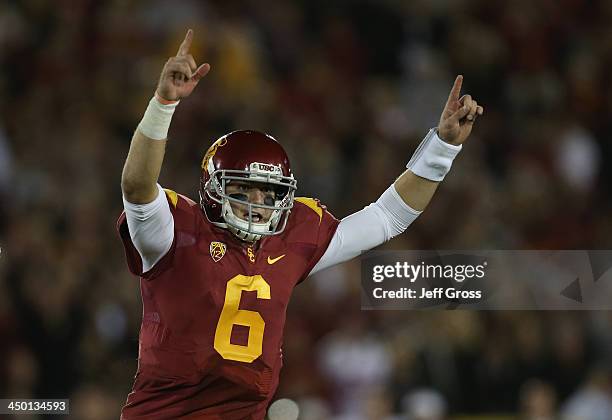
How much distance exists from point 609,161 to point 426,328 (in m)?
2.59

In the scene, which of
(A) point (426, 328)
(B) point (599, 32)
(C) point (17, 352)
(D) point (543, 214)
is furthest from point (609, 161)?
(C) point (17, 352)

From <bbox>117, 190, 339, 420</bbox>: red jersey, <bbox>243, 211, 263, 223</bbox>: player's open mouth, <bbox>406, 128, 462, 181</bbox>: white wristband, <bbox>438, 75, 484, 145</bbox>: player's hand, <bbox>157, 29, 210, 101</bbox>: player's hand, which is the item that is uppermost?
<bbox>438, 75, 484, 145</bbox>: player's hand

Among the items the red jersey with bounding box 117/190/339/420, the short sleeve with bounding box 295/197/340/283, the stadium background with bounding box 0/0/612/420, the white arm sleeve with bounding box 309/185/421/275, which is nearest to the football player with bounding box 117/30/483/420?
the red jersey with bounding box 117/190/339/420

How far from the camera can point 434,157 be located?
12.8 feet

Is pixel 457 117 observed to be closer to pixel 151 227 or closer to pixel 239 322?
pixel 239 322

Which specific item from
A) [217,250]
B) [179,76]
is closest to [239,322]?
[217,250]

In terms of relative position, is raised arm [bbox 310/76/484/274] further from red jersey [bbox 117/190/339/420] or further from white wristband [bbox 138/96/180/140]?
white wristband [bbox 138/96/180/140]

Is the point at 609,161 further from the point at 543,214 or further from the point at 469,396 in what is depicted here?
the point at 469,396

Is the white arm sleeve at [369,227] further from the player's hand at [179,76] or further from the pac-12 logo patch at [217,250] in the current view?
the player's hand at [179,76]

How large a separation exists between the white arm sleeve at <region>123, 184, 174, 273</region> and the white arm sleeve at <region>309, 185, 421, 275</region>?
0.67 m

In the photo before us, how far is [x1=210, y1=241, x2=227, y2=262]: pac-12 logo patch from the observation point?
3469 millimetres

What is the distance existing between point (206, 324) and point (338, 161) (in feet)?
16.8

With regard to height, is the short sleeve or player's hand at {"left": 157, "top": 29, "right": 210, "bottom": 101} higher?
player's hand at {"left": 157, "top": 29, "right": 210, "bottom": 101}

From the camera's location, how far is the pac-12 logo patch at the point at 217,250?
11.4 feet
